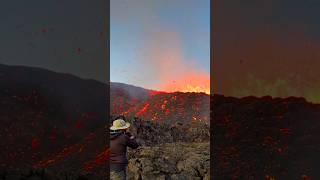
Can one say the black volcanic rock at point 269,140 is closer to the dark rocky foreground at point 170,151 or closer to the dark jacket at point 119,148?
the dark rocky foreground at point 170,151

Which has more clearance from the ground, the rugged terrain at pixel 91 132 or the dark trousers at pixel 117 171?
the rugged terrain at pixel 91 132

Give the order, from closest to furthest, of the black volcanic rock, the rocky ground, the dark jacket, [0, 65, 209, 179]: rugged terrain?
1. the dark jacket
2. [0, 65, 209, 179]: rugged terrain
3. the black volcanic rock
4. the rocky ground

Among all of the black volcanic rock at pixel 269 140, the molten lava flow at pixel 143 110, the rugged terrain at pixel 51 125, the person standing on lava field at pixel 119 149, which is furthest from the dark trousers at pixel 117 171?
the molten lava flow at pixel 143 110

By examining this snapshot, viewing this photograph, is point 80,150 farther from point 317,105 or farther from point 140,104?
point 140,104

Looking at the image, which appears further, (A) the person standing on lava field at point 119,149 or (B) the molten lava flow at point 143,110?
(B) the molten lava flow at point 143,110

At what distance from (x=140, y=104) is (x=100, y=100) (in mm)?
5096

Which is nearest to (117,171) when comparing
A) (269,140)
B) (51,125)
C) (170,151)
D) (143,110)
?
(51,125)

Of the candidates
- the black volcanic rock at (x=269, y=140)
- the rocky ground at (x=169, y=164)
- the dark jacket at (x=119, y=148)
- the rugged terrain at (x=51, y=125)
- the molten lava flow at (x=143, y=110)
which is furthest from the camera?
the molten lava flow at (x=143, y=110)

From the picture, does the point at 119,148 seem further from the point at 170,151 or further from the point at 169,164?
the point at 170,151

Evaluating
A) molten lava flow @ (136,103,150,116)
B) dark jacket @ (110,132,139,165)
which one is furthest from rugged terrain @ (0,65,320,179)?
molten lava flow @ (136,103,150,116)

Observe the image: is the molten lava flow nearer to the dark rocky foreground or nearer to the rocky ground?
the dark rocky foreground

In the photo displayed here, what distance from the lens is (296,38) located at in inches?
267

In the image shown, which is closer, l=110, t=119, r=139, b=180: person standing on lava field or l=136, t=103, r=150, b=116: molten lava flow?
l=110, t=119, r=139, b=180: person standing on lava field

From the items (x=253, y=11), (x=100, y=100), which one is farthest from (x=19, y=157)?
(x=253, y=11)
